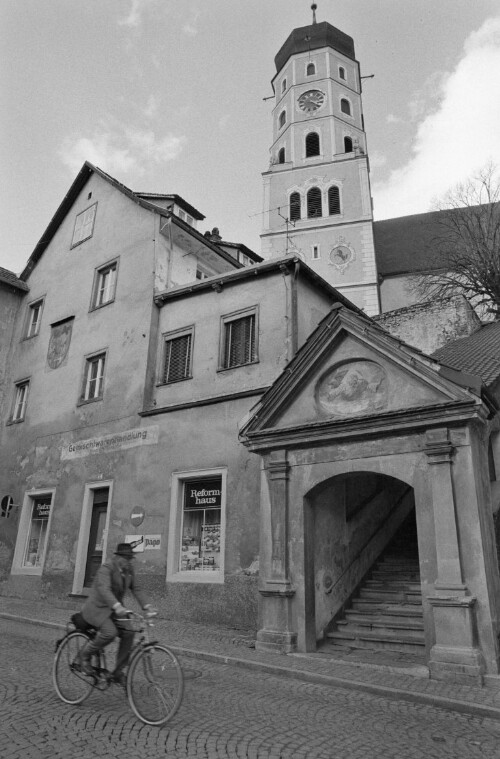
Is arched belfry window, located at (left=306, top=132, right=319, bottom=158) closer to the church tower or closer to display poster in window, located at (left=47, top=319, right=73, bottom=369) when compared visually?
the church tower

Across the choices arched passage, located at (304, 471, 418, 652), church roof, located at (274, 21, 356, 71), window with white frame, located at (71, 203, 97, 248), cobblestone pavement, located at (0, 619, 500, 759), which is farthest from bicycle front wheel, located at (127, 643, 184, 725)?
church roof, located at (274, 21, 356, 71)

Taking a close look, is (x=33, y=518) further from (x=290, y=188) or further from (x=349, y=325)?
(x=290, y=188)

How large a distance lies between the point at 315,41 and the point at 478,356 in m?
47.8

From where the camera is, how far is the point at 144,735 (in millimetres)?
5141

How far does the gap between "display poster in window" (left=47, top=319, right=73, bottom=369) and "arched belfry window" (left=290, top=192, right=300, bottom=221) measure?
2644cm

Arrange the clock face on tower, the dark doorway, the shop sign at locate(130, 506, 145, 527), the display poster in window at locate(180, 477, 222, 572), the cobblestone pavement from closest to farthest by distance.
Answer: the cobblestone pavement
the display poster in window at locate(180, 477, 222, 572)
the shop sign at locate(130, 506, 145, 527)
the dark doorway
the clock face on tower

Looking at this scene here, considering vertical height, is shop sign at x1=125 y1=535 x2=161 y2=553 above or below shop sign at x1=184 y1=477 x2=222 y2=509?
below

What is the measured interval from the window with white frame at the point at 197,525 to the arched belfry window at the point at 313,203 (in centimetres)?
3171

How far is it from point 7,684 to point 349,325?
7.55 meters

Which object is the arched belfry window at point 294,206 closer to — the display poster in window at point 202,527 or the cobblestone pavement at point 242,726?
the display poster in window at point 202,527

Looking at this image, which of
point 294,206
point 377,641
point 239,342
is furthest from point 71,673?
point 294,206

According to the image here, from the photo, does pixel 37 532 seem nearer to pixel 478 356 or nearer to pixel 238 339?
pixel 238 339

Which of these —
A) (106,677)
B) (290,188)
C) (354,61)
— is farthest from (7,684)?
(354,61)

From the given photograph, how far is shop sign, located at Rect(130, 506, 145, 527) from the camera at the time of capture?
545 inches
